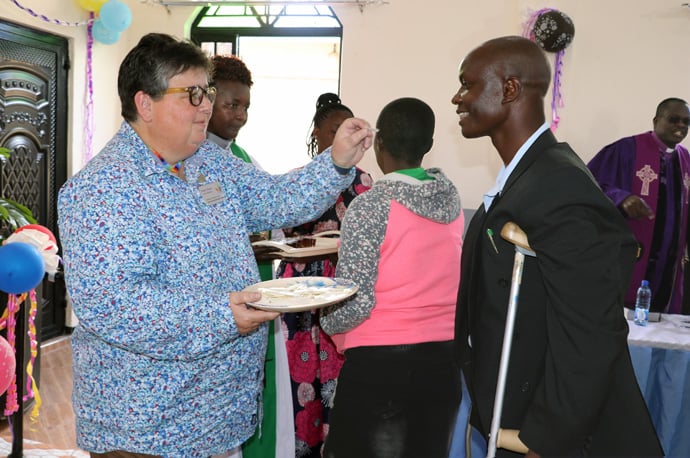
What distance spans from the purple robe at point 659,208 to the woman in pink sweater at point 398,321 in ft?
9.77

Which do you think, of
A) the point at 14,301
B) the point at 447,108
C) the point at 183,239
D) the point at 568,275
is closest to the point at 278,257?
the point at 183,239

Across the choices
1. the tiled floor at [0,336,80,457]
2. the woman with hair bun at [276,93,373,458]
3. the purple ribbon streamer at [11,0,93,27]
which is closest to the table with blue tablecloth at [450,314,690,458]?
the woman with hair bun at [276,93,373,458]

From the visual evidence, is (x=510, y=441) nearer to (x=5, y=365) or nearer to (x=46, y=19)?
(x=5, y=365)

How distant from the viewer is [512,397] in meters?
1.47

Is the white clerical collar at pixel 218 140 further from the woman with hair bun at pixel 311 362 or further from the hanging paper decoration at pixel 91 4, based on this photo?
the hanging paper decoration at pixel 91 4

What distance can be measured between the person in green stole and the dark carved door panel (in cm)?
304

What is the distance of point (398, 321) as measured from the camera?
6.61ft

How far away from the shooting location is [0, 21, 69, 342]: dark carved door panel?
16.8 feet

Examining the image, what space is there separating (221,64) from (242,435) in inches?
62.9

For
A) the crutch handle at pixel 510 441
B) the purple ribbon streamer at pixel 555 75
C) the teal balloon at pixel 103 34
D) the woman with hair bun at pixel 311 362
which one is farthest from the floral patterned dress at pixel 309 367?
the teal balloon at pixel 103 34

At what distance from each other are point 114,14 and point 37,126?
3.76 feet

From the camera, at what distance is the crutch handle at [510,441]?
142 centimetres

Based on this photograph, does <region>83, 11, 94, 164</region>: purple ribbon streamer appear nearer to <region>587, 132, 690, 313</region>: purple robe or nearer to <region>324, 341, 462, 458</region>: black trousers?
<region>587, 132, 690, 313</region>: purple robe

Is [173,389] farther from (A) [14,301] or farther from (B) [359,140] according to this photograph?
(A) [14,301]
